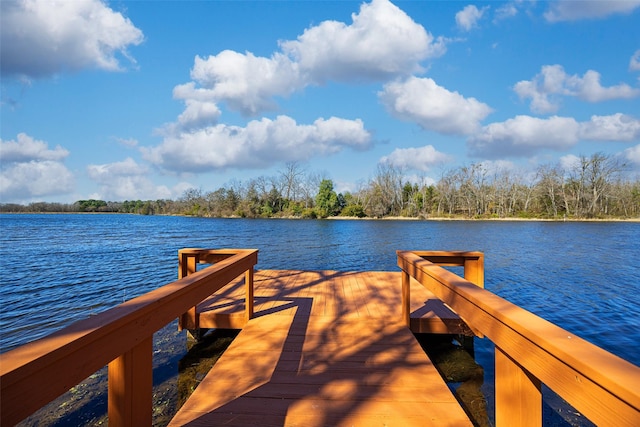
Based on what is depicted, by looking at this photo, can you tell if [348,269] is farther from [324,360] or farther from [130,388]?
[130,388]

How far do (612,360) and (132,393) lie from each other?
1.79 meters

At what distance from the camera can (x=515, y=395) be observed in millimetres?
1419

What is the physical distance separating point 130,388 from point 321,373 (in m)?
1.61

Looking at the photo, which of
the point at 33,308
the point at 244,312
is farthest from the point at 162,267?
the point at 244,312

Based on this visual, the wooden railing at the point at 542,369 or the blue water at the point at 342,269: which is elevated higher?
the wooden railing at the point at 542,369

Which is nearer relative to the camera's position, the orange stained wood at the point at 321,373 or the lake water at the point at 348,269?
the orange stained wood at the point at 321,373

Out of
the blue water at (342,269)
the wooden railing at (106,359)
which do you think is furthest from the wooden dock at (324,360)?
the blue water at (342,269)

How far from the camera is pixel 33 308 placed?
276 inches

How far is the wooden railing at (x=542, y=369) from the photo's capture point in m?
0.86

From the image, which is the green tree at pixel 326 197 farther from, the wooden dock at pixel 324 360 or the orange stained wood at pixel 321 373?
the orange stained wood at pixel 321 373

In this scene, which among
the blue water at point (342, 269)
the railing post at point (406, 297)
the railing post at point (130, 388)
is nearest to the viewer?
the railing post at point (130, 388)

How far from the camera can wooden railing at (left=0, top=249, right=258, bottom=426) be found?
84 cm

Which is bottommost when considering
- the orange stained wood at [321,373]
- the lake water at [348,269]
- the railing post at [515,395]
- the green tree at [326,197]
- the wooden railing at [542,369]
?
the lake water at [348,269]

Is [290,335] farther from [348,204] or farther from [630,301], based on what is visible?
[348,204]
